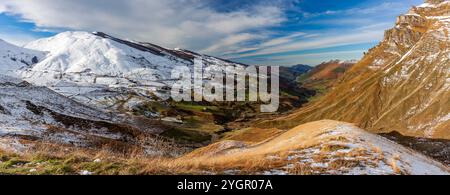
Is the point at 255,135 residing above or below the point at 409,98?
below

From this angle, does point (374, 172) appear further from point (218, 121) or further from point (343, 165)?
point (218, 121)

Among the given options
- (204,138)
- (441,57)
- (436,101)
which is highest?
(441,57)

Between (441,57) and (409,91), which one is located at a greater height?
(441,57)

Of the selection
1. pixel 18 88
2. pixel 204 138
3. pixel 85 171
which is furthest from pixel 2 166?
pixel 204 138

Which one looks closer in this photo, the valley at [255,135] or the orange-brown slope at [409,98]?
the valley at [255,135]

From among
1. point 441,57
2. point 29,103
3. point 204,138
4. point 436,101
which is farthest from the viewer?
point 441,57

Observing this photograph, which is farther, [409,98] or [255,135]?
[409,98]

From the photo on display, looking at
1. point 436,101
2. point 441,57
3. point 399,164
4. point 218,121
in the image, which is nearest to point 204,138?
point 218,121

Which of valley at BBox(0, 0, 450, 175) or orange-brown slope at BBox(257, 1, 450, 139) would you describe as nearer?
valley at BBox(0, 0, 450, 175)

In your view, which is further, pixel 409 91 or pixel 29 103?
pixel 409 91
